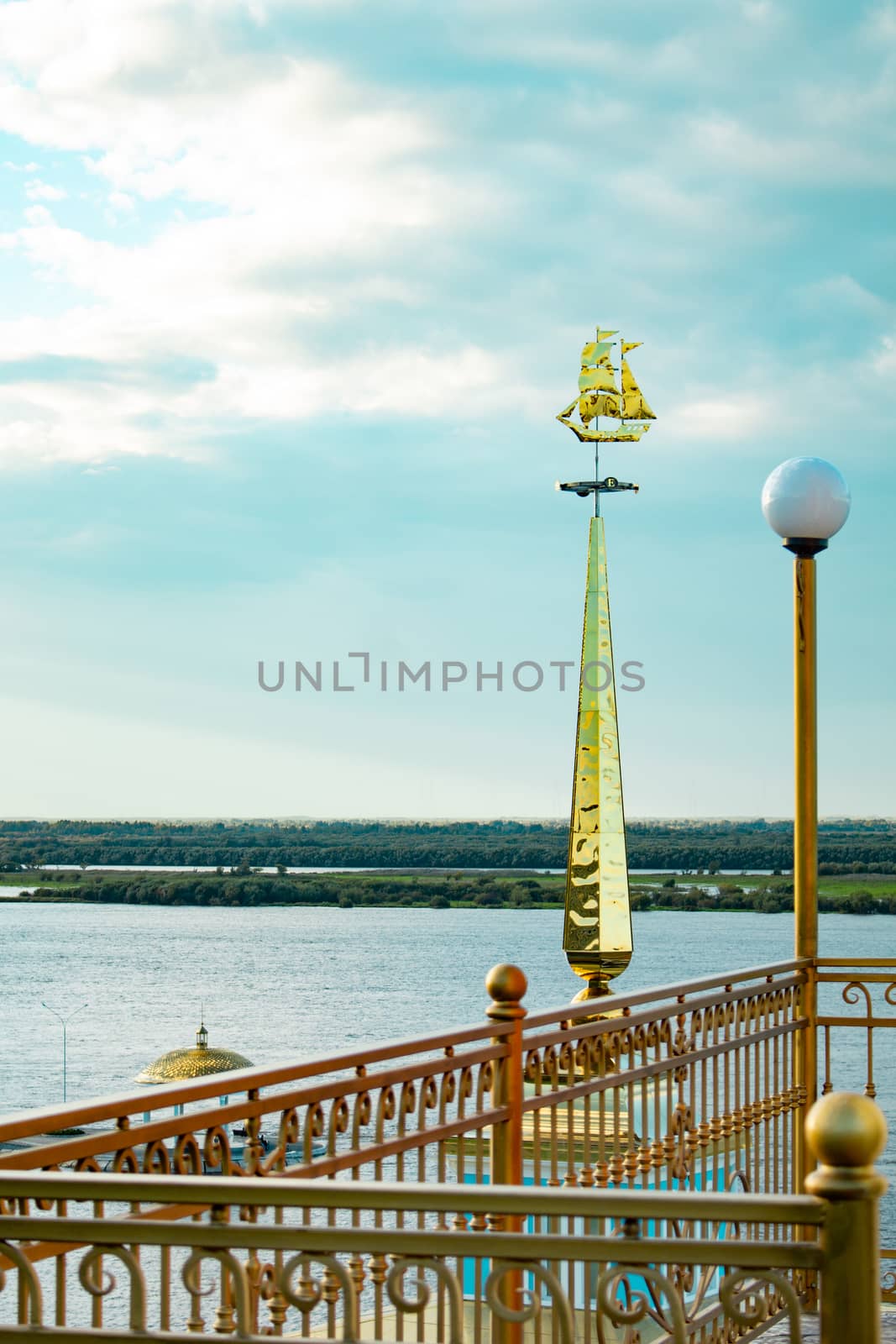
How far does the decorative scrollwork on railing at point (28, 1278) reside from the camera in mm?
2289

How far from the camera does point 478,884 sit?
117 meters

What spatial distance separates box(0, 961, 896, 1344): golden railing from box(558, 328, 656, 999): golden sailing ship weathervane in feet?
14.3

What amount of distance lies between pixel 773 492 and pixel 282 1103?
14.3ft

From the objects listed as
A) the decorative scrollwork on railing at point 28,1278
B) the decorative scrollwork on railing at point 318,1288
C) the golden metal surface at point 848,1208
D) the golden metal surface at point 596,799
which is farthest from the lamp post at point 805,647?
the decorative scrollwork on railing at point 28,1278

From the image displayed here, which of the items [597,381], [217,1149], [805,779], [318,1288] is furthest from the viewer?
[597,381]

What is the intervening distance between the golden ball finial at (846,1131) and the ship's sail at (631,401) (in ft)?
29.5

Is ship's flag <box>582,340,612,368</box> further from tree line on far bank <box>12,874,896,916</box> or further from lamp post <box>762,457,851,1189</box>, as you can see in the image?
tree line on far bank <box>12,874,896,916</box>

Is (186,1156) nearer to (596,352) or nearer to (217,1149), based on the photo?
(217,1149)

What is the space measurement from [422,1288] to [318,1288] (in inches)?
8.9

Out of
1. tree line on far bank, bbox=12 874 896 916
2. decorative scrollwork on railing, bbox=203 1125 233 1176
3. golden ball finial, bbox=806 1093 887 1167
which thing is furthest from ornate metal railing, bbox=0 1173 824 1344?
tree line on far bank, bbox=12 874 896 916

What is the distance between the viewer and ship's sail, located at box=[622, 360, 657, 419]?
10.6 meters

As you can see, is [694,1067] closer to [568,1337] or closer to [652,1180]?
[652,1180]

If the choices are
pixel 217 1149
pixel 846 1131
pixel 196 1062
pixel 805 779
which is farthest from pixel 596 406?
pixel 196 1062

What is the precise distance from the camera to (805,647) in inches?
255
